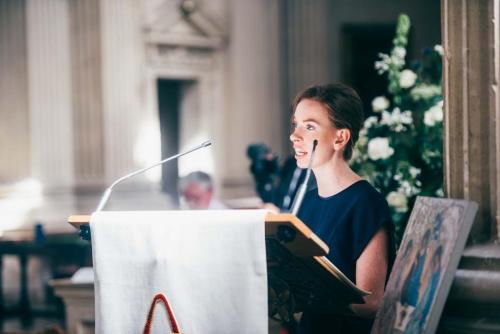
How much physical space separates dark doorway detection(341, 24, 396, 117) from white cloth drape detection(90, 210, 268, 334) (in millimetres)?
11239

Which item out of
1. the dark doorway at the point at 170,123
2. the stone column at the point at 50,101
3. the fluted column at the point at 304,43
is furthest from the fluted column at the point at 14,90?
the fluted column at the point at 304,43

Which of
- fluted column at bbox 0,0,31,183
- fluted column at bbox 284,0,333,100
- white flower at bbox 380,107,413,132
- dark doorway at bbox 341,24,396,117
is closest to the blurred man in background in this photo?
white flower at bbox 380,107,413,132

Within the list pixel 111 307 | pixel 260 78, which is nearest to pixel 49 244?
pixel 260 78

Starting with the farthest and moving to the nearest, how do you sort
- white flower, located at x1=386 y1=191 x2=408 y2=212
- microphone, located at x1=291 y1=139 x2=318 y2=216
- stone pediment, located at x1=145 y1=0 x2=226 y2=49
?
stone pediment, located at x1=145 y1=0 x2=226 y2=49, white flower, located at x1=386 y1=191 x2=408 y2=212, microphone, located at x1=291 y1=139 x2=318 y2=216

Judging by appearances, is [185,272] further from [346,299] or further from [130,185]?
[130,185]

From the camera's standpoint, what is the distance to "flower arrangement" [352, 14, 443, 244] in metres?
4.56

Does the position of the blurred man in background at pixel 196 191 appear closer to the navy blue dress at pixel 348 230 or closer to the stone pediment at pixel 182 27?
the navy blue dress at pixel 348 230

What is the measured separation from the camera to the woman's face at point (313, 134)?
8.89ft

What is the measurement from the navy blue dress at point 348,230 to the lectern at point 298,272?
0.45 ft

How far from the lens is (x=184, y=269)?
246 cm

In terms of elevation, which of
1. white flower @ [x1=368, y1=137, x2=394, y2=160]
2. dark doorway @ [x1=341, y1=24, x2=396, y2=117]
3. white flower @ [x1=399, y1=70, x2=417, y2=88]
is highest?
dark doorway @ [x1=341, y1=24, x2=396, y2=117]

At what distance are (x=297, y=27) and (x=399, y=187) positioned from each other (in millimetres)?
8498

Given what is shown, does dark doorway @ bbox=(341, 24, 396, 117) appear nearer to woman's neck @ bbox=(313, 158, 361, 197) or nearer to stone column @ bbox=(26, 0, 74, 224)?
stone column @ bbox=(26, 0, 74, 224)

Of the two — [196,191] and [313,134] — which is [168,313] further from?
[196,191]
